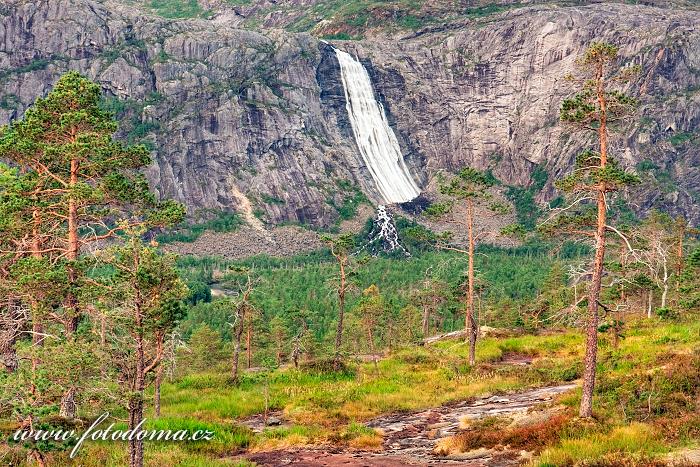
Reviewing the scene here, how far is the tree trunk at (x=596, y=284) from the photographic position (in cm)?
1905

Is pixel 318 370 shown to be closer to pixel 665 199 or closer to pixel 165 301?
pixel 165 301

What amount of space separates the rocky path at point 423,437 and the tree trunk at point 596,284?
3468 mm

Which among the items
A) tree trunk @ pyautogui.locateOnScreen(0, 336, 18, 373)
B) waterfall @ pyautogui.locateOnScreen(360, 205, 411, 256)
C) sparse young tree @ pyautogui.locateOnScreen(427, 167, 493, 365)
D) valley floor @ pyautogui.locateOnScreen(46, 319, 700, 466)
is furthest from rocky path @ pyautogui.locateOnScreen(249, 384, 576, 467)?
waterfall @ pyautogui.locateOnScreen(360, 205, 411, 256)

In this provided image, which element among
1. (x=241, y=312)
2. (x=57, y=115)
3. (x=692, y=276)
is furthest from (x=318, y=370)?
(x=692, y=276)

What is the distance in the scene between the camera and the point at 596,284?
19.3 metres

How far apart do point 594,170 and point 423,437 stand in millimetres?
→ 11379

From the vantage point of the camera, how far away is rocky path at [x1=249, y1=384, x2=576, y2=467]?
60.2 ft

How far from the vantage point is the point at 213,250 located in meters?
173

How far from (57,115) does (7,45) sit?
663 feet

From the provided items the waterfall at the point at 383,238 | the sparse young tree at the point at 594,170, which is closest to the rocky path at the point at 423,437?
the sparse young tree at the point at 594,170

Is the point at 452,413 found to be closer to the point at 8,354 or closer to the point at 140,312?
the point at 140,312

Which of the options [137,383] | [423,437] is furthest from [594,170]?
[137,383]

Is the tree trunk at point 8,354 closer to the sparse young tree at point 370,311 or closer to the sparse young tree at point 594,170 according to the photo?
the sparse young tree at point 594,170

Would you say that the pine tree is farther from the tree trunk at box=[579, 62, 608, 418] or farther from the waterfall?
the waterfall
